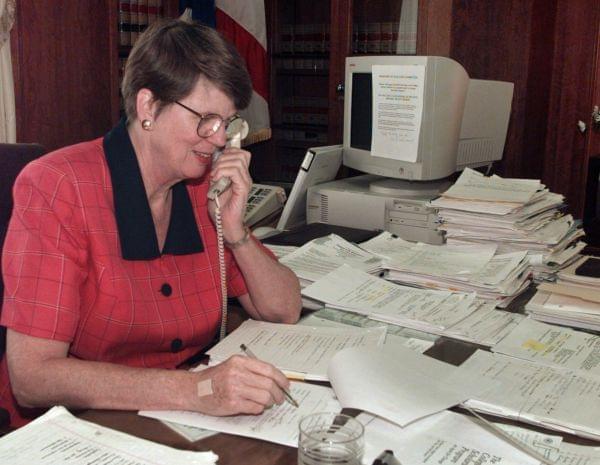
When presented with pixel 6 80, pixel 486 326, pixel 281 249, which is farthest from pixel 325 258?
pixel 6 80

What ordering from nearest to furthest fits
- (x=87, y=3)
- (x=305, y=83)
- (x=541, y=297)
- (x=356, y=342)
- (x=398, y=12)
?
(x=356, y=342) → (x=541, y=297) → (x=87, y=3) → (x=398, y=12) → (x=305, y=83)

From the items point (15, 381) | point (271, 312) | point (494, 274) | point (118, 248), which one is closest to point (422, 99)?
point (494, 274)

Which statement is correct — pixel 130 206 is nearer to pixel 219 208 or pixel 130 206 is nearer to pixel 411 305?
pixel 219 208

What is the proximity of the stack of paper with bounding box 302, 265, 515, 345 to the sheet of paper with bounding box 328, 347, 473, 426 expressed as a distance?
193 mm

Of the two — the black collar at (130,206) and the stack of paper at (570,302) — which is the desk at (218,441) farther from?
the stack of paper at (570,302)

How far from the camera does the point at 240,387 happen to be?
1.00m

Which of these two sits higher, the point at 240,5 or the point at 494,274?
the point at 240,5

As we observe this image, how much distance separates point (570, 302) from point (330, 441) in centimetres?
88

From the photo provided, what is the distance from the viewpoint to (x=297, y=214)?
7.64 feet

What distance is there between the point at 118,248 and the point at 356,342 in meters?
0.48

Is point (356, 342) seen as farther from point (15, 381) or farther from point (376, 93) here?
point (376, 93)

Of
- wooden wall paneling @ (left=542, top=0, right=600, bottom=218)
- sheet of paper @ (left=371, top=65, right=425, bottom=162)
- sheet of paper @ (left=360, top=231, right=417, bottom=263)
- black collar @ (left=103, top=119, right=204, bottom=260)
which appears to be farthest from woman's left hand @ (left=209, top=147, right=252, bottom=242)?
wooden wall paneling @ (left=542, top=0, right=600, bottom=218)

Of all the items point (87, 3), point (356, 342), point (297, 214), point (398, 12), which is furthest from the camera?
point (398, 12)

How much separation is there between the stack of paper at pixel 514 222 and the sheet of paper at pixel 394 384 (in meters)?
0.72
